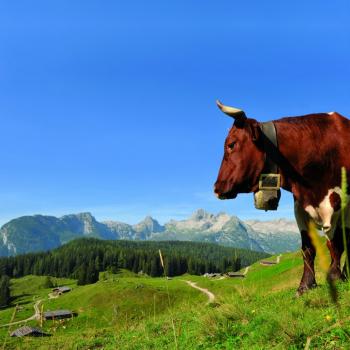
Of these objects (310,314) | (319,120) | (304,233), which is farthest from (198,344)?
(319,120)

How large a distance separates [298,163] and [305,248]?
211 cm

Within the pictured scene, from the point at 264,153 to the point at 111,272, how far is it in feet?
602

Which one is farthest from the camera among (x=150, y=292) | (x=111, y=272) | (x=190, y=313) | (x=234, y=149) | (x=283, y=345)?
(x=111, y=272)

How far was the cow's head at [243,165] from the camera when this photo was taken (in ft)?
20.5

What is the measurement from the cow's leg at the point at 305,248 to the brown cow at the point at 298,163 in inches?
24.3

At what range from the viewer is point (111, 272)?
181125 mm

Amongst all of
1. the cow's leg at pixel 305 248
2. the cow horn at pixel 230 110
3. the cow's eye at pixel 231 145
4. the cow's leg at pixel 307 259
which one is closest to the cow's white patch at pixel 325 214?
the cow's leg at pixel 305 248

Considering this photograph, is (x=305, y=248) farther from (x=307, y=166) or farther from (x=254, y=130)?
(x=254, y=130)

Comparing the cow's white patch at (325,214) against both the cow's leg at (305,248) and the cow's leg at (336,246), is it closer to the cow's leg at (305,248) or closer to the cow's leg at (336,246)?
the cow's leg at (336,246)

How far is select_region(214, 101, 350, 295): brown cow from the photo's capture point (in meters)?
6.25

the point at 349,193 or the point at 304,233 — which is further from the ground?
the point at 349,193

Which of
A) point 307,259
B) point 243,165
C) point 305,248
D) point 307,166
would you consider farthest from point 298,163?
point 307,259

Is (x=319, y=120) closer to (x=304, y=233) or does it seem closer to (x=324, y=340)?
(x=304, y=233)

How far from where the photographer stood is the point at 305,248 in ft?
24.8
